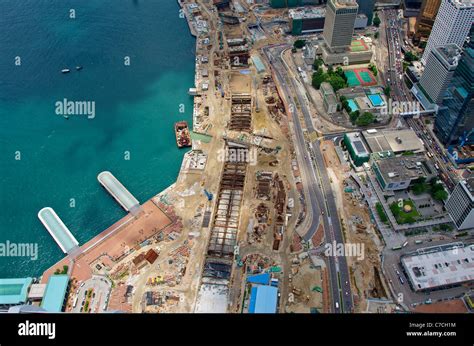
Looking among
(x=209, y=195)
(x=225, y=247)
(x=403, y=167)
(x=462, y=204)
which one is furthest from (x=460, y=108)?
(x=225, y=247)

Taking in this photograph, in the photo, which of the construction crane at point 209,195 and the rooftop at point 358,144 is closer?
the construction crane at point 209,195

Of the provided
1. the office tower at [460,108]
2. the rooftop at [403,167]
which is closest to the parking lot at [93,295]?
the rooftop at [403,167]

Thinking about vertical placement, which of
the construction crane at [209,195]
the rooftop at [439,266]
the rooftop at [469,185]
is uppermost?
the rooftop at [469,185]

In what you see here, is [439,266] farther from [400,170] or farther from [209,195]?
[209,195]

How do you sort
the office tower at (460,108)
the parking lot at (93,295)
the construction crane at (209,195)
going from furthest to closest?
the construction crane at (209,195)
the office tower at (460,108)
the parking lot at (93,295)

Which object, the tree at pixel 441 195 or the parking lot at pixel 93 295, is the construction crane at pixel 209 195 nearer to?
the parking lot at pixel 93 295

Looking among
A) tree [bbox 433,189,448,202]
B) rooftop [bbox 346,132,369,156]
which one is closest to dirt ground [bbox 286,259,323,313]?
rooftop [bbox 346,132,369,156]

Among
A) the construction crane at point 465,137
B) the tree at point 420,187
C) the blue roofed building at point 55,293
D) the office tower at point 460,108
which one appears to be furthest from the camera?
the construction crane at point 465,137

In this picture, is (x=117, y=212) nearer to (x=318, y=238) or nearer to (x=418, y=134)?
(x=318, y=238)
